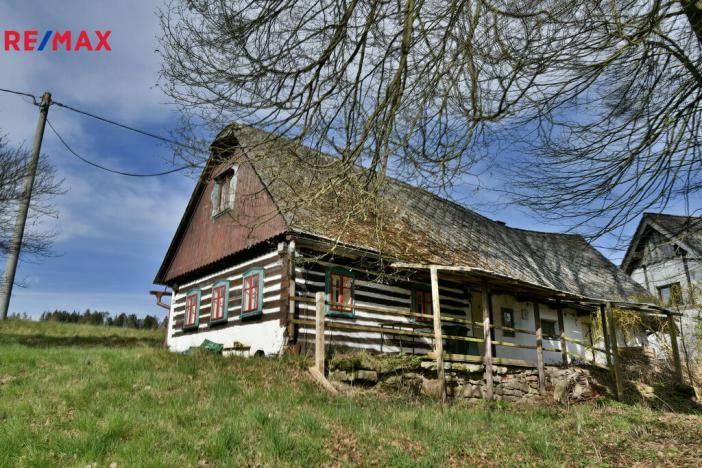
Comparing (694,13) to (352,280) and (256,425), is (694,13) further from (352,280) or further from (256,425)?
(352,280)

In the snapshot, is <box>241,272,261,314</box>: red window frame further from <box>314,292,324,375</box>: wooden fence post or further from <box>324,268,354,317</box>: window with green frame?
<box>314,292,324,375</box>: wooden fence post

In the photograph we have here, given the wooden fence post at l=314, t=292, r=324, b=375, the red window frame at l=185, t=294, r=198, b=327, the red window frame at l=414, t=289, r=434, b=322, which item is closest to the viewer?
the wooden fence post at l=314, t=292, r=324, b=375

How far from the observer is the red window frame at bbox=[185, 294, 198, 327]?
1686cm

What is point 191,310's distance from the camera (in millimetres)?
17125

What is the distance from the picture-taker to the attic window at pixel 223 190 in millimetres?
16159

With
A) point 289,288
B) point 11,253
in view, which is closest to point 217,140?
point 289,288

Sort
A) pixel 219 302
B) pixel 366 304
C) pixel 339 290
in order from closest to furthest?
pixel 339 290
pixel 366 304
pixel 219 302

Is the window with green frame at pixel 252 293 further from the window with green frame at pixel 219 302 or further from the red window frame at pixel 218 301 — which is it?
the red window frame at pixel 218 301

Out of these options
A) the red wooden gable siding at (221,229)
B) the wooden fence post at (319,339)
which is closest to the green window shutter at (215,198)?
the red wooden gable siding at (221,229)

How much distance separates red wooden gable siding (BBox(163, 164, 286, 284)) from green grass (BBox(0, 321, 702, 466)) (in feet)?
13.8

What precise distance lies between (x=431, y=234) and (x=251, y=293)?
6.34m

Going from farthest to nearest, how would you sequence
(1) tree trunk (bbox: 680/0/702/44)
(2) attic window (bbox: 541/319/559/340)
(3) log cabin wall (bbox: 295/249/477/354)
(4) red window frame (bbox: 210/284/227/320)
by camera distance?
(2) attic window (bbox: 541/319/559/340)
(4) red window frame (bbox: 210/284/227/320)
(3) log cabin wall (bbox: 295/249/477/354)
(1) tree trunk (bbox: 680/0/702/44)

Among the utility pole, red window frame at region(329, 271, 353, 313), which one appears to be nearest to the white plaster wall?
red window frame at region(329, 271, 353, 313)

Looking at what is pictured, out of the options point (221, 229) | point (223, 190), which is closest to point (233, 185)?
point (223, 190)
